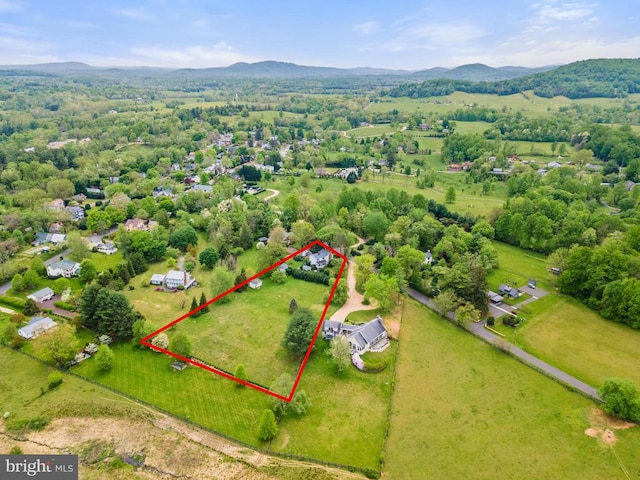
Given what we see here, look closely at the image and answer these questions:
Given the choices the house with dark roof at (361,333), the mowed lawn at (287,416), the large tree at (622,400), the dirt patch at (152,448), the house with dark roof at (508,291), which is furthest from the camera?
the house with dark roof at (508,291)

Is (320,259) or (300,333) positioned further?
(320,259)

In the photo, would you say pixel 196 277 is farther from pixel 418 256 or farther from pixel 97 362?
pixel 418 256

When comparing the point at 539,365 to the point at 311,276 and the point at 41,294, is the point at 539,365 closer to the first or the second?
the point at 311,276

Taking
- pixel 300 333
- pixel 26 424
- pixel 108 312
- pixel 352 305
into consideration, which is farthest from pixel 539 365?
pixel 26 424

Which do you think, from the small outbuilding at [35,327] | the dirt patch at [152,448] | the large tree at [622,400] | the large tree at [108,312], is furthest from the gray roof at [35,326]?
the large tree at [622,400]

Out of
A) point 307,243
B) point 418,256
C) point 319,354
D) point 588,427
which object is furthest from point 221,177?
point 588,427

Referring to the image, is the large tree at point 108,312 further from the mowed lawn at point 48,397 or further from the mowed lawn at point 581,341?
the mowed lawn at point 581,341
